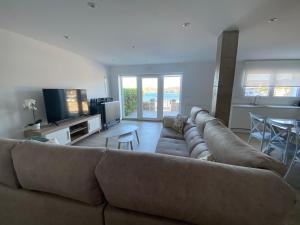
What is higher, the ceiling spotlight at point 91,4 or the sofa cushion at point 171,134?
the ceiling spotlight at point 91,4

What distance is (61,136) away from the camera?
2.89 metres

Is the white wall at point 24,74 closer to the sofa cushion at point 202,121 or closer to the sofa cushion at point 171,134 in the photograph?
the sofa cushion at point 171,134

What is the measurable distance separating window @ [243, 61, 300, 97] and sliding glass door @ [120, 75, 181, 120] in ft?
7.82

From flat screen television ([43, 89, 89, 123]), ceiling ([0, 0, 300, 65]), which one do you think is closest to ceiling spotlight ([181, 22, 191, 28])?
ceiling ([0, 0, 300, 65])

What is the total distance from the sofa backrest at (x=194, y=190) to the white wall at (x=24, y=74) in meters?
2.83

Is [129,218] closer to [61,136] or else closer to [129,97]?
[61,136]

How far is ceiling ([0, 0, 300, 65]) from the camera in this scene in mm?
1621

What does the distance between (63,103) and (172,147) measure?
2705mm

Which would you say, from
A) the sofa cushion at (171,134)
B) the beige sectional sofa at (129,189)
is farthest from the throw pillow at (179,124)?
the beige sectional sofa at (129,189)

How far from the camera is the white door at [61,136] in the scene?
271cm

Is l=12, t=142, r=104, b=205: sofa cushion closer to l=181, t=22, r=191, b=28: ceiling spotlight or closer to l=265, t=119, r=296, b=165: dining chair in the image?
l=181, t=22, r=191, b=28: ceiling spotlight

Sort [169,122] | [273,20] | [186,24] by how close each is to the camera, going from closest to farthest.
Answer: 1. [273,20]
2. [186,24]
3. [169,122]

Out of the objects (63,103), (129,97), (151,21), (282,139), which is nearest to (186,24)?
(151,21)

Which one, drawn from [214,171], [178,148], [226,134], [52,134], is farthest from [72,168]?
[52,134]
